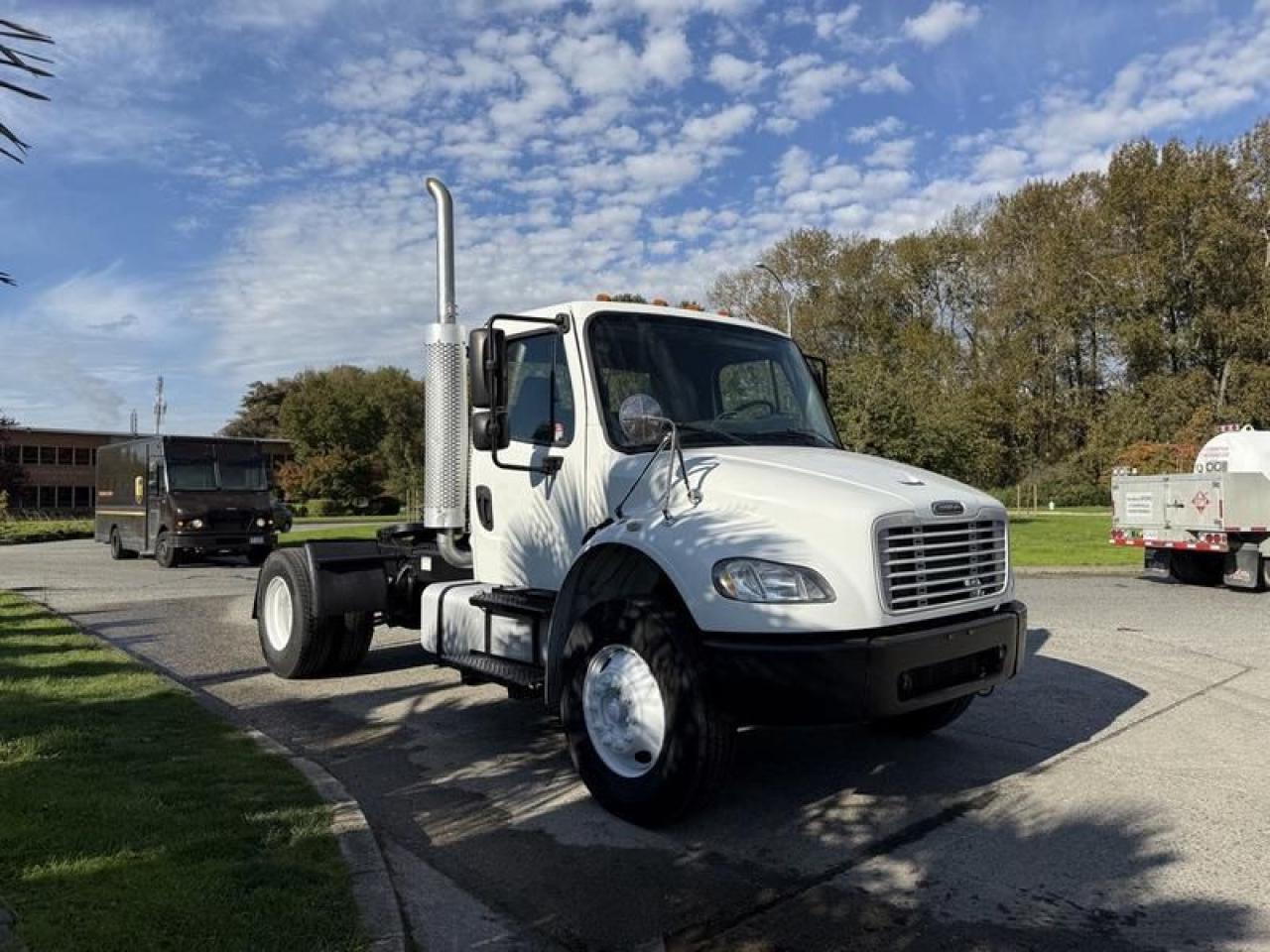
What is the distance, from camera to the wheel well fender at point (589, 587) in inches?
200

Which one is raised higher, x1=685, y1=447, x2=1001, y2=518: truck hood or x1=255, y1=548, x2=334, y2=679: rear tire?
x1=685, y1=447, x2=1001, y2=518: truck hood

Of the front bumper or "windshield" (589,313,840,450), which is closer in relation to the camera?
"windshield" (589,313,840,450)

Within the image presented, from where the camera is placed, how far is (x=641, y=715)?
4.71 m

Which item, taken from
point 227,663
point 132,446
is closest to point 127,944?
point 227,663

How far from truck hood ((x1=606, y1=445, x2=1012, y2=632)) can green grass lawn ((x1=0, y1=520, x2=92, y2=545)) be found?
3355 cm

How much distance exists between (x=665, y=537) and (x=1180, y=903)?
2.54m

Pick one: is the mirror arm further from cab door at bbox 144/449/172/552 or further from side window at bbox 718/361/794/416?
cab door at bbox 144/449/172/552

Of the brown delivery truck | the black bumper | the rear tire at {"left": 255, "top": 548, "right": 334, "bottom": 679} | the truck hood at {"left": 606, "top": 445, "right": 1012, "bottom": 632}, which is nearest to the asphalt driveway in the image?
the rear tire at {"left": 255, "top": 548, "right": 334, "bottom": 679}

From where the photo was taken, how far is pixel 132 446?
2228cm

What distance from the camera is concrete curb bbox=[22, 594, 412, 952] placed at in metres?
3.46

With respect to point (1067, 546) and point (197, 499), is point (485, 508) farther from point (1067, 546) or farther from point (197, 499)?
point (1067, 546)

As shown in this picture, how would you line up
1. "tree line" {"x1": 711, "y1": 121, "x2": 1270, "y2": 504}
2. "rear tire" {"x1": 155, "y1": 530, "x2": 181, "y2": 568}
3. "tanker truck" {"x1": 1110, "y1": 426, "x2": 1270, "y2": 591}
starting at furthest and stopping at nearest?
"tree line" {"x1": 711, "y1": 121, "x2": 1270, "y2": 504}, "rear tire" {"x1": 155, "y1": 530, "x2": 181, "y2": 568}, "tanker truck" {"x1": 1110, "y1": 426, "x2": 1270, "y2": 591}

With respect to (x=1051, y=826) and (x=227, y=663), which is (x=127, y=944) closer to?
(x=1051, y=826)

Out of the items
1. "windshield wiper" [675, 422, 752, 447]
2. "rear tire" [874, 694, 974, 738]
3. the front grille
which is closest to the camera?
the front grille
